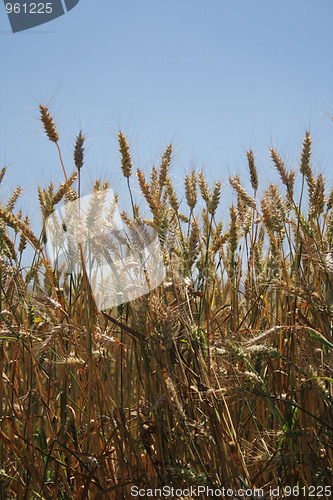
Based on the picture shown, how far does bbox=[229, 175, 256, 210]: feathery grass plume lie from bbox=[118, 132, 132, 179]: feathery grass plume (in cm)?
57

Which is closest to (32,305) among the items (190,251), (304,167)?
(190,251)

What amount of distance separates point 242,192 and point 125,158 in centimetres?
62

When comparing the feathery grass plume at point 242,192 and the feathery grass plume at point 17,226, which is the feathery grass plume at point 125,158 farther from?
the feathery grass plume at point 242,192

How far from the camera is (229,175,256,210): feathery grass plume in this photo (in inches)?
77.4

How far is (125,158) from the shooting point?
171cm

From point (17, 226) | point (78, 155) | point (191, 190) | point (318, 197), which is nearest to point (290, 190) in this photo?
point (318, 197)

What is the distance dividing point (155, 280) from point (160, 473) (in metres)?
0.58

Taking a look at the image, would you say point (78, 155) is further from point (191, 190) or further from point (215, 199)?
point (215, 199)

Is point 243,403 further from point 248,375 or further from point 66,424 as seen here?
point 66,424

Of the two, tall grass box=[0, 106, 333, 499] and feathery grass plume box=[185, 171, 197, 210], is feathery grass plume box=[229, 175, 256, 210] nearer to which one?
tall grass box=[0, 106, 333, 499]

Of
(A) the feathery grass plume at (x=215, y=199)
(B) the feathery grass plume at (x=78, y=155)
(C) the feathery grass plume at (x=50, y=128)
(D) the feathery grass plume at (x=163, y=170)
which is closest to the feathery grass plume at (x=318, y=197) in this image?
(A) the feathery grass plume at (x=215, y=199)

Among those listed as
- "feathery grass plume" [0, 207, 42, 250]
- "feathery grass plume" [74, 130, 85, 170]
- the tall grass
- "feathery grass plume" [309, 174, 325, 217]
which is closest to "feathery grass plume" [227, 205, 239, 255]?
the tall grass

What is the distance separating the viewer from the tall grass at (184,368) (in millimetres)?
1249

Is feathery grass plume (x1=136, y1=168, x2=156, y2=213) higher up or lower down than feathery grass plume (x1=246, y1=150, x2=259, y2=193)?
lower down
